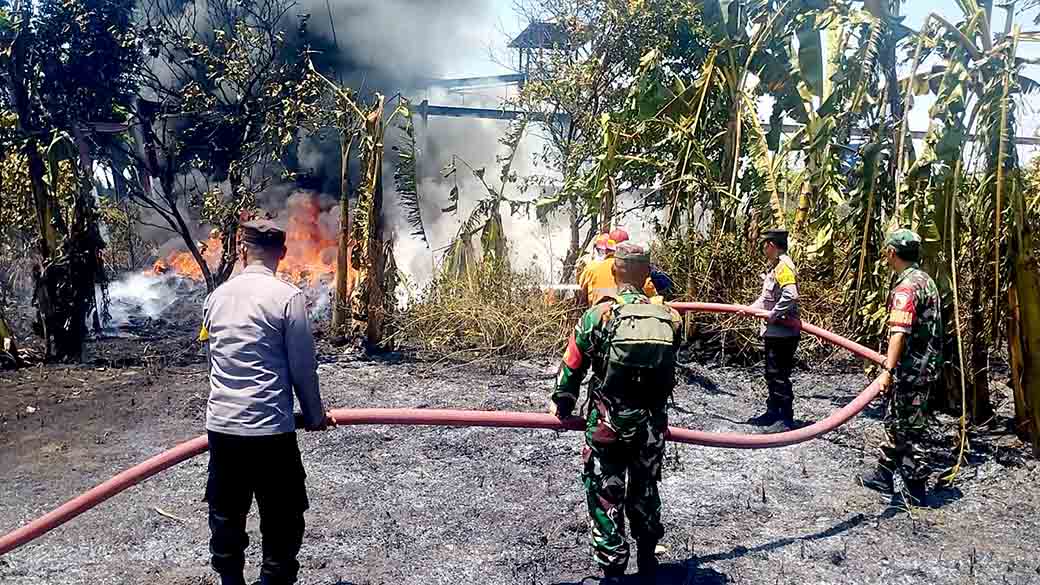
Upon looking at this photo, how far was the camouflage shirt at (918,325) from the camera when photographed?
16.4 ft

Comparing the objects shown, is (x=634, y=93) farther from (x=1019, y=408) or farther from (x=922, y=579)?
(x=922, y=579)

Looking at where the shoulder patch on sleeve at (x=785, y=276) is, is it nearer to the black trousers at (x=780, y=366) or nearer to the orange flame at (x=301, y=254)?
the black trousers at (x=780, y=366)

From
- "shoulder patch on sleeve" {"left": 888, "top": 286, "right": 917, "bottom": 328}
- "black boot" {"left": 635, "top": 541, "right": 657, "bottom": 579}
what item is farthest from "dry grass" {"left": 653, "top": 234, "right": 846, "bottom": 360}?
"black boot" {"left": 635, "top": 541, "right": 657, "bottom": 579}

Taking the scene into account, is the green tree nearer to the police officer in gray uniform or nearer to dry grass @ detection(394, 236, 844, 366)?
dry grass @ detection(394, 236, 844, 366)

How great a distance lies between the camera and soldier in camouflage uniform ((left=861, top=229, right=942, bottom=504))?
4.99 m

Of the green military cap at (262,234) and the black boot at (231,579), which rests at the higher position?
the green military cap at (262,234)

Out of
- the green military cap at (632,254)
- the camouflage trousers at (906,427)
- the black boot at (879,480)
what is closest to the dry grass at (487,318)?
the black boot at (879,480)

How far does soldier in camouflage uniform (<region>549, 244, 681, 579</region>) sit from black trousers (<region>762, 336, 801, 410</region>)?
3.25 m

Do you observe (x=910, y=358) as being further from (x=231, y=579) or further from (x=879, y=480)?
(x=231, y=579)

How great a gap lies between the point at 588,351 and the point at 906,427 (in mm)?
2466

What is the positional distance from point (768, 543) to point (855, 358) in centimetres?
597

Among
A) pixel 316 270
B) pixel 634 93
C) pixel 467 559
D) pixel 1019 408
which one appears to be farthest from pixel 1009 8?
pixel 316 270

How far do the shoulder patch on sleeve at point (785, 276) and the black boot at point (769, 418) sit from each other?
1122 millimetres

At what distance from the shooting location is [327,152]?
19.5 m
